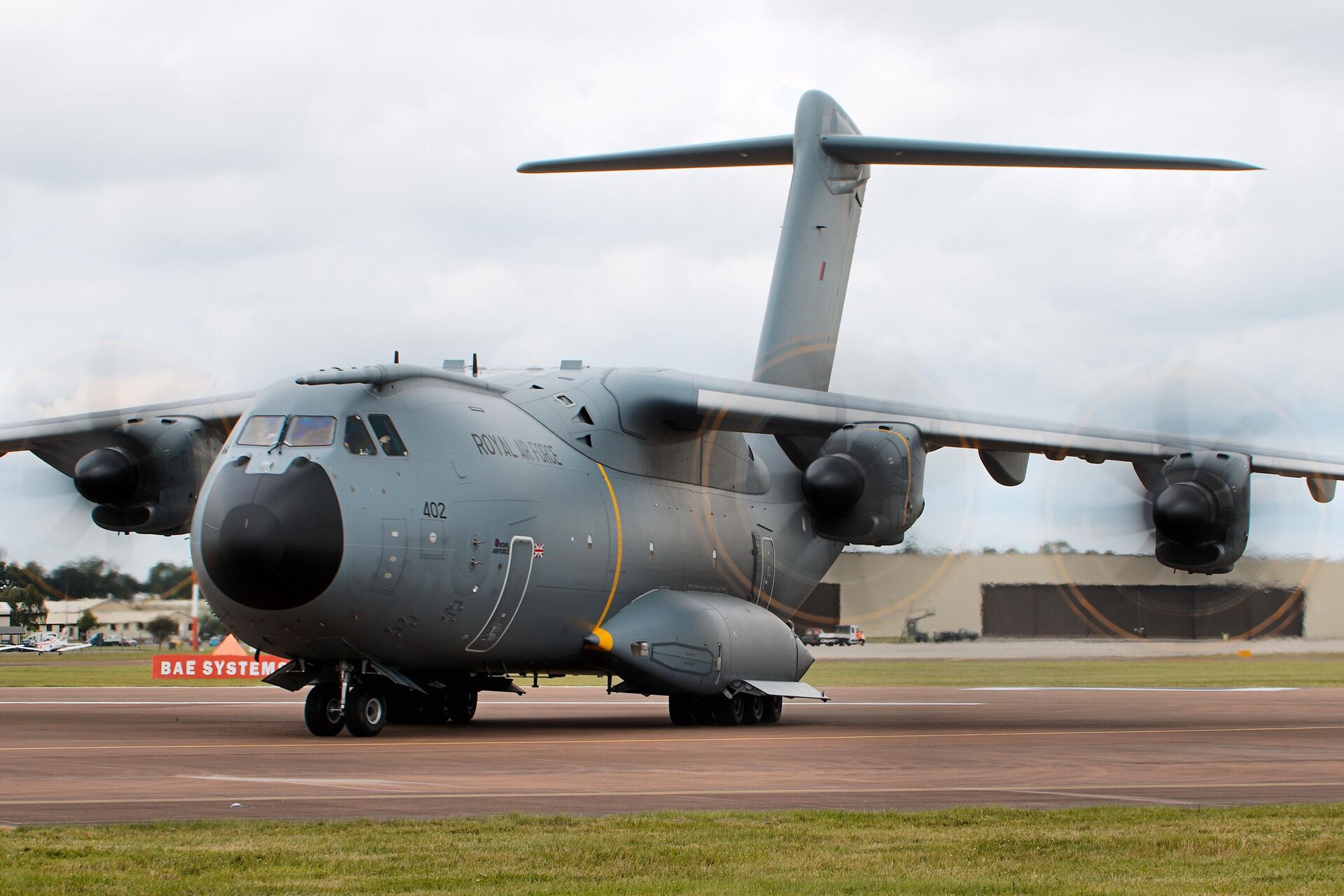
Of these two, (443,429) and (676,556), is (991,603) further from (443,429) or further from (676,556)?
(443,429)

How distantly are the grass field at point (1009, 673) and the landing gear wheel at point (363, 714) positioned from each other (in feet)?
60.1

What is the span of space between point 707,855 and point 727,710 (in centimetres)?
1247

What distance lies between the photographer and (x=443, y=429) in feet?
53.6

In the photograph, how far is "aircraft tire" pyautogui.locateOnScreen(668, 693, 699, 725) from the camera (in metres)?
20.1

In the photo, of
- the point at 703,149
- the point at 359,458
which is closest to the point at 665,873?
the point at 359,458

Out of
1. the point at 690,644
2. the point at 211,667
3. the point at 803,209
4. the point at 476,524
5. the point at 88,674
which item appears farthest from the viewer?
the point at 88,674

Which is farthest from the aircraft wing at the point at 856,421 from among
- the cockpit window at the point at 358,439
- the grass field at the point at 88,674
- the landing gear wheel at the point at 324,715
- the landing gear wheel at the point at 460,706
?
the grass field at the point at 88,674

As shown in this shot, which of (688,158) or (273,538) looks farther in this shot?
(688,158)

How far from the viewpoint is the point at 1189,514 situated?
19406mm

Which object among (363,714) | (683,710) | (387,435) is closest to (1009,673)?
(683,710)

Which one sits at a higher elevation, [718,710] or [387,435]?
[387,435]

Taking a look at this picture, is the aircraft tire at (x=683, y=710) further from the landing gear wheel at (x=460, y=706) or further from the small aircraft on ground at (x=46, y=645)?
the small aircraft on ground at (x=46, y=645)

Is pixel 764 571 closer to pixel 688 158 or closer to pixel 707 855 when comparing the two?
pixel 688 158

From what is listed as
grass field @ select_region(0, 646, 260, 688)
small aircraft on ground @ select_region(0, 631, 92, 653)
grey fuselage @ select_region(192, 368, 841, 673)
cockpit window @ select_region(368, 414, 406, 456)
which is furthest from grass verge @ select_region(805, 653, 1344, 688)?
small aircraft on ground @ select_region(0, 631, 92, 653)
